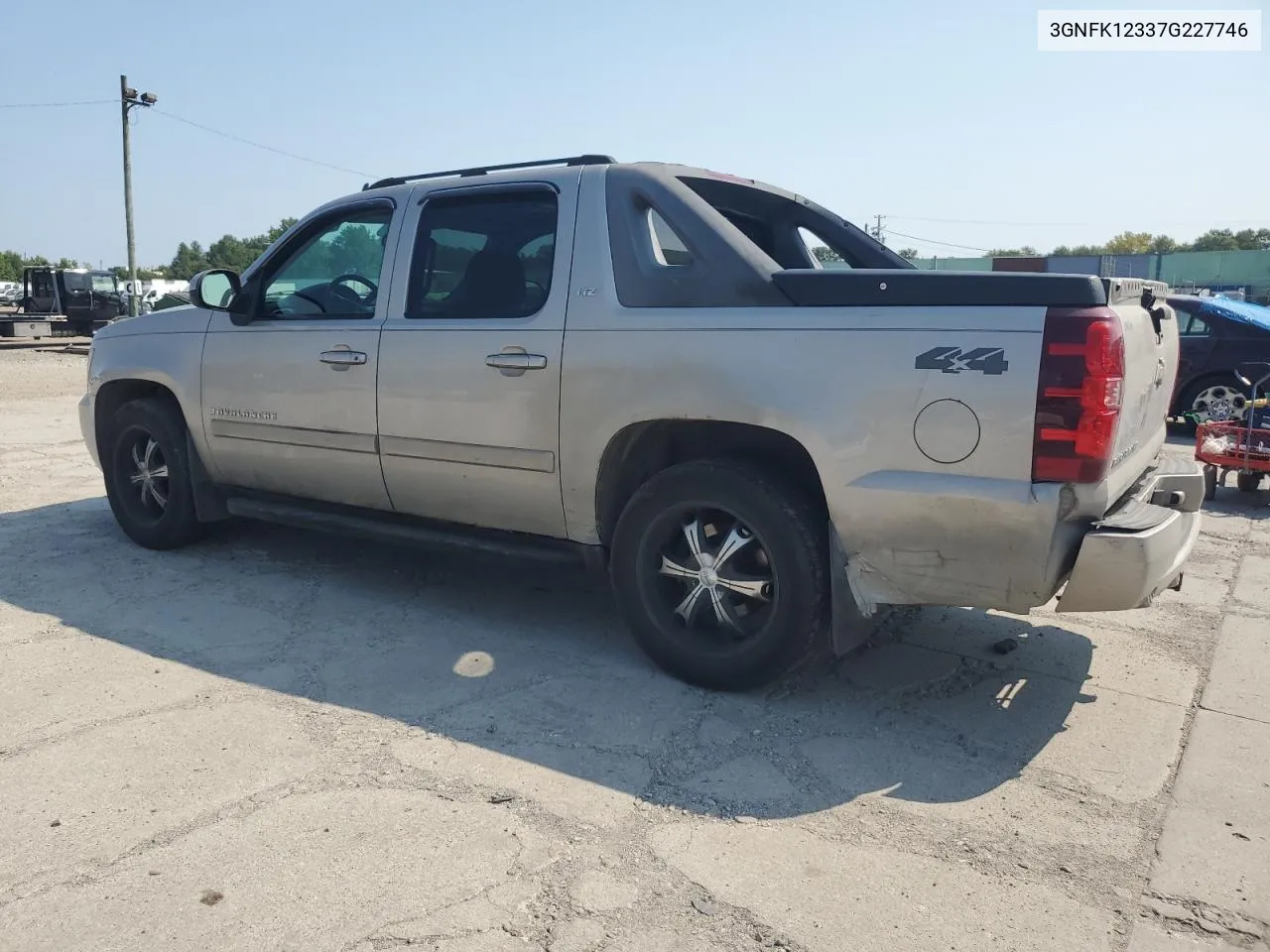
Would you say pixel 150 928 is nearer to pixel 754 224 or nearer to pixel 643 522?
pixel 643 522

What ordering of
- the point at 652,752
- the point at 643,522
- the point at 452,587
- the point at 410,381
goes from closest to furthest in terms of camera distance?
1. the point at 652,752
2. the point at 643,522
3. the point at 410,381
4. the point at 452,587

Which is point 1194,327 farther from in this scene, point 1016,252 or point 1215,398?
point 1016,252

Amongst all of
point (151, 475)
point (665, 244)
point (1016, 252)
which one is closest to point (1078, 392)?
point (665, 244)

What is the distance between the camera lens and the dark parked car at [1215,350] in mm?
11445

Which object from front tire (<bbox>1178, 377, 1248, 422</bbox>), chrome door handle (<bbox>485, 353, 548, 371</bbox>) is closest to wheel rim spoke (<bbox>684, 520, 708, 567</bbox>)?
chrome door handle (<bbox>485, 353, 548, 371</bbox>)

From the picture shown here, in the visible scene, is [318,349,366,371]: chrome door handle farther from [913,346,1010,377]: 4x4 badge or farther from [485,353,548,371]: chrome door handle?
[913,346,1010,377]: 4x4 badge

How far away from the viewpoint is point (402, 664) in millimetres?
4211

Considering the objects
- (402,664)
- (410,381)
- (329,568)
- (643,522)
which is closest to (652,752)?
(643,522)

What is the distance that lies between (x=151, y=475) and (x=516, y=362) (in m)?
2.82

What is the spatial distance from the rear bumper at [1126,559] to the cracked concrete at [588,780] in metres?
0.55

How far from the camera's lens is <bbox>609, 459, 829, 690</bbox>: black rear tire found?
3656 mm

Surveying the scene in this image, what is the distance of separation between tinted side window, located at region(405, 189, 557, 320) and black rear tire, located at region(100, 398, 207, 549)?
192cm

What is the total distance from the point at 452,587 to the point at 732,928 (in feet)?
10.1

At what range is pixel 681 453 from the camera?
4.25m
